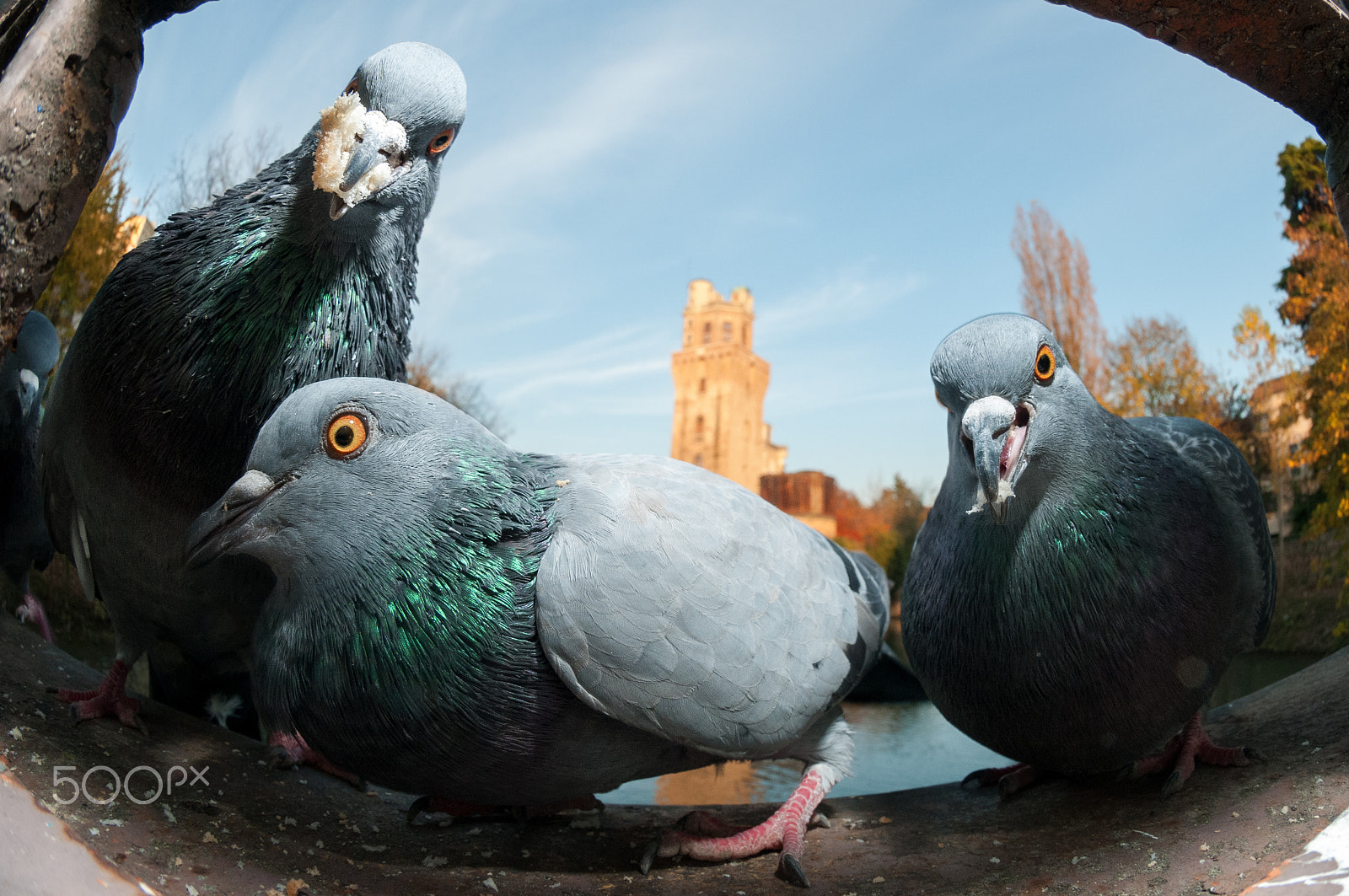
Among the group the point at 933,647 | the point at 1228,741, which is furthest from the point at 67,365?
the point at 1228,741

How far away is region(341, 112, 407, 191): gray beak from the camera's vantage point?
7.36ft

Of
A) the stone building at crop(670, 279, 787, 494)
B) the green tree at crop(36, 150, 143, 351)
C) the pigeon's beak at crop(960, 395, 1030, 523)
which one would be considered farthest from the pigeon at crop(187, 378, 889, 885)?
the stone building at crop(670, 279, 787, 494)

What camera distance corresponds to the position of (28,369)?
11.8ft

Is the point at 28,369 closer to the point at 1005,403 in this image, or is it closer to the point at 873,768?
the point at 1005,403

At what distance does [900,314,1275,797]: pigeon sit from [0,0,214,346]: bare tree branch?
Result: 2.28m

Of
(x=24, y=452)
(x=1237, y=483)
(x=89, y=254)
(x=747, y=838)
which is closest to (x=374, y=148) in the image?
(x=747, y=838)

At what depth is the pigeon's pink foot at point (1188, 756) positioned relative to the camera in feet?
8.15

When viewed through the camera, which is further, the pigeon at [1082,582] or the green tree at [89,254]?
the green tree at [89,254]

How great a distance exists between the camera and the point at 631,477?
234 cm

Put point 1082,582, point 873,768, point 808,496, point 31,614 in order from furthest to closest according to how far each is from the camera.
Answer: point 808,496
point 873,768
point 31,614
point 1082,582

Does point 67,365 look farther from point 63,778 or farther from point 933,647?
point 933,647

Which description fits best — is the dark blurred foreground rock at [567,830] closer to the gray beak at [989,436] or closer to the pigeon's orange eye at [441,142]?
the gray beak at [989,436]

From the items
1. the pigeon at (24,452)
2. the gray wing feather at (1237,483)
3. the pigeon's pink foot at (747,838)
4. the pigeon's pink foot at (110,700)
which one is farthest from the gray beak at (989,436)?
the pigeon at (24,452)

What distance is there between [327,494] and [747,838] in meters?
1.49
